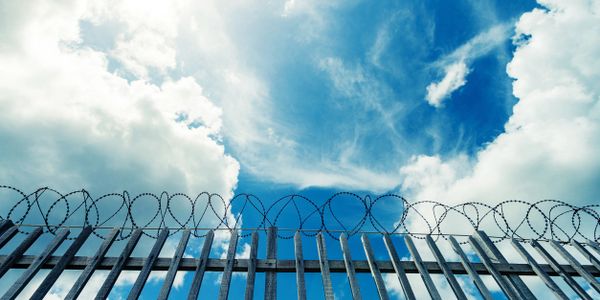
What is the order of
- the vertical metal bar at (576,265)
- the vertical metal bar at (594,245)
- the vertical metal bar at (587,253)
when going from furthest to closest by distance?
the vertical metal bar at (594,245) < the vertical metal bar at (587,253) < the vertical metal bar at (576,265)

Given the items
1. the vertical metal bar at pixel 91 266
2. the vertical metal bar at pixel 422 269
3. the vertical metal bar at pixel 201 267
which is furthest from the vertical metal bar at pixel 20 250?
the vertical metal bar at pixel 422 269

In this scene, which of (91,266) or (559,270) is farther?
(559,270)

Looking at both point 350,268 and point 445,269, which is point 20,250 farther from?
point 445,269

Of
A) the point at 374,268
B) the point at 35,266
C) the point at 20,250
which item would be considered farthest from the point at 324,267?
the point at 20,250

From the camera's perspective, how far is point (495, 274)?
11.9ft

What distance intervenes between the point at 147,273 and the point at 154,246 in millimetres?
412

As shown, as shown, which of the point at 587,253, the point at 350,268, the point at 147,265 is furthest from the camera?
the point at 587,253

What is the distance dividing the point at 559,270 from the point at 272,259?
144 inches

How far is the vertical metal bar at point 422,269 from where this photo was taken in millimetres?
3289

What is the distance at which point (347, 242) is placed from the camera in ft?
13.0

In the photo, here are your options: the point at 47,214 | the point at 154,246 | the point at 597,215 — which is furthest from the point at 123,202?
the point at 597,215

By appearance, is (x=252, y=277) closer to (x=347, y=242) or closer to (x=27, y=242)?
(x=347, y=242)

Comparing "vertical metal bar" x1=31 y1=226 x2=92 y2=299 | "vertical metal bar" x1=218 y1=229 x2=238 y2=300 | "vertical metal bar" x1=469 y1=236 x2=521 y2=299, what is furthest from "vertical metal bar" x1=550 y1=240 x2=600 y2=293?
"vertical metal bar" x1=31 y1=226 x2=92 y2=299

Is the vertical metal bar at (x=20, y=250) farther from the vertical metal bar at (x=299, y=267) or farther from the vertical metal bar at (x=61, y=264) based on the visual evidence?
the vertical metal bar at (x=299, y=267)
